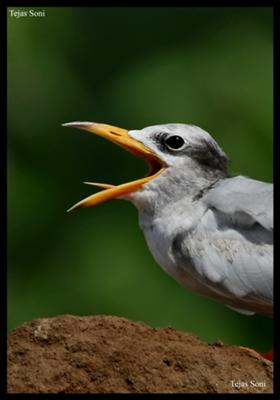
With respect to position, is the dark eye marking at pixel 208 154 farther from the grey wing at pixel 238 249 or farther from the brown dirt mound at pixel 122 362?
the brown dirt mound at pixel 122 362

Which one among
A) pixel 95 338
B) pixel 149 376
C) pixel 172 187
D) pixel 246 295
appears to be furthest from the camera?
pixel 172 187

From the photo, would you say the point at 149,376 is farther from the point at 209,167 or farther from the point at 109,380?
the point at 209,167

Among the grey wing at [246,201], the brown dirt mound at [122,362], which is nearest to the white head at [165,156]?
the grey wing at [246,201]

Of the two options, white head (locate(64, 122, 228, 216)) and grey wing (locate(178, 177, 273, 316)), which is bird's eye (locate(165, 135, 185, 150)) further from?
grey wing (locate(178, 177, 273, 316))

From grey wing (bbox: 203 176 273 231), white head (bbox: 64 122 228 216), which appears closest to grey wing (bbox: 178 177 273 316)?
grey wing (bbox: 203 176 273 231)

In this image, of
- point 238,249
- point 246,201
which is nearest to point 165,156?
point 246,201

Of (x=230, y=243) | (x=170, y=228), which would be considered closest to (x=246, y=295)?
(x=230, y=243)
